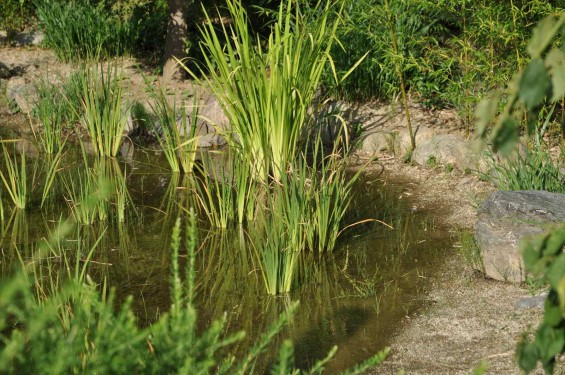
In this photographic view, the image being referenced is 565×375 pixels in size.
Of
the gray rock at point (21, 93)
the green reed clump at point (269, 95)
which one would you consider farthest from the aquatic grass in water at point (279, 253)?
the gray rock at point (21, 93)

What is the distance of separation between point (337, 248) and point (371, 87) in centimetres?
269

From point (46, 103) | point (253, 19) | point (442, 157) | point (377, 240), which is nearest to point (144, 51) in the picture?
point (253, 19)

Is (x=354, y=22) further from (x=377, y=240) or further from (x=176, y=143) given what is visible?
(x=377, y=240)

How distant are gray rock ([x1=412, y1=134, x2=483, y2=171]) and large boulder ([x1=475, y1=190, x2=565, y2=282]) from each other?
160 cm

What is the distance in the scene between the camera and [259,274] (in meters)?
4.81

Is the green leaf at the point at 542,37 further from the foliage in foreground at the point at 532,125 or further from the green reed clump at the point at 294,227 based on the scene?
the green reed clump at the point at 294,227

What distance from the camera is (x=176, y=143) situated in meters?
6.59

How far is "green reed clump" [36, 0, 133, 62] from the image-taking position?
9.04m

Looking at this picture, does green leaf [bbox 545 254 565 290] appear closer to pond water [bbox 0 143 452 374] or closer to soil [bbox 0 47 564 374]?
soil [bbox 0 47 564 374]

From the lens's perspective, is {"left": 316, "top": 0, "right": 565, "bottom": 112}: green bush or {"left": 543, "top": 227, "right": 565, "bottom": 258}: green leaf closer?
{"left": 543, "top": 227, "right": 565, "bottom": 258}: green leaf

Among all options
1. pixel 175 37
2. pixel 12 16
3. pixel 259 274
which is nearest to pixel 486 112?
pixel 259 274

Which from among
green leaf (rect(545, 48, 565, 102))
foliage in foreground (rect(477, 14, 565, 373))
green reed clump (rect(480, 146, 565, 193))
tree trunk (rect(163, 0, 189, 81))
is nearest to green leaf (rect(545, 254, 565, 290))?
foliage in foreground (rect(477, 14, 565, 373))

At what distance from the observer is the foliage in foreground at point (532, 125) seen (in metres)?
1.70

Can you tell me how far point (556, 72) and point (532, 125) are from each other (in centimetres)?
22
